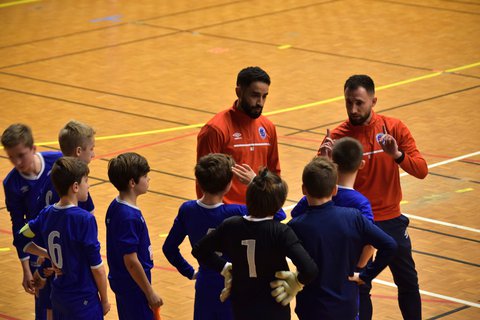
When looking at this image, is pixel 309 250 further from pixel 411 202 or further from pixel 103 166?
pixel 103 166

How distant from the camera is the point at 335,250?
637 cm

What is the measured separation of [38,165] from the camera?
8.07m

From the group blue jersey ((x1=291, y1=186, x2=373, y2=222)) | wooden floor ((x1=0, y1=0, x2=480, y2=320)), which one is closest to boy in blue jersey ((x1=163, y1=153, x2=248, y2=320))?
blue jersey ((x1=291, y1=186, x2=373, y2=222))

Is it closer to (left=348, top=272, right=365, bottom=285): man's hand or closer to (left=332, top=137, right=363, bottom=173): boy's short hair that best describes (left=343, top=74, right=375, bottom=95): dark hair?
(left=332, top=137, right=363, bottom=173): boy's short hair

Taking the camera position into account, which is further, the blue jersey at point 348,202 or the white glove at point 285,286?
the blue jersey at point 348,202

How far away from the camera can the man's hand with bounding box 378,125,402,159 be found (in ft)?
Answer: 25.8

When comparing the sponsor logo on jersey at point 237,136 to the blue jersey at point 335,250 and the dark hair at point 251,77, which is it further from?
the blue jersey at point 335,250

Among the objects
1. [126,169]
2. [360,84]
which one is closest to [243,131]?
[360,84]

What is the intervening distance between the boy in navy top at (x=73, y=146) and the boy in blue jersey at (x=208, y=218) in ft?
3.60

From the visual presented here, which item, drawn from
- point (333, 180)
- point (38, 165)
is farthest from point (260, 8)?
point (333, 180)

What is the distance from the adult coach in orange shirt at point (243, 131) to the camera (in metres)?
8.22

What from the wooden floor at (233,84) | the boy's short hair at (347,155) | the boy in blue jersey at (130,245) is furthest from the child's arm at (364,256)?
the wooden floor at (233,84)

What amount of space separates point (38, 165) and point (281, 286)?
270 cm

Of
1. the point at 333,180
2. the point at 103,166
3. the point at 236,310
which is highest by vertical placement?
the point at 333,180
